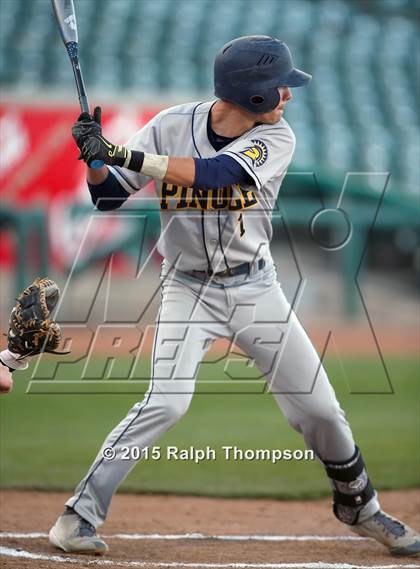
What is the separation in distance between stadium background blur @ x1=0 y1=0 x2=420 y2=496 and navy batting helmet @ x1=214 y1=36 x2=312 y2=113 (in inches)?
96.5

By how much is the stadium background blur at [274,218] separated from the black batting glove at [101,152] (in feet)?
8.25

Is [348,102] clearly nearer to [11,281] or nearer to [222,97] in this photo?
[11,281]

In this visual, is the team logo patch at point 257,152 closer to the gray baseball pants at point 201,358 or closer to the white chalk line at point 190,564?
the gray baseball pants at point 201,358

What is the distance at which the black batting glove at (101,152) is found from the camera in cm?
355

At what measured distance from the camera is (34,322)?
3.42m

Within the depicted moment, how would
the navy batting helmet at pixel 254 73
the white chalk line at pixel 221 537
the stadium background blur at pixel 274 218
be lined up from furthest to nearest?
the stadium background blur at pixel 274 218, the white chalk line at pixel 221 537, the navy batting helmet at pixel 254 73

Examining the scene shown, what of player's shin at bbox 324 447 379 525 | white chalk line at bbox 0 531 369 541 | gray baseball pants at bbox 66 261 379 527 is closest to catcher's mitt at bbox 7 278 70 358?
gray baseball pants at bbox 66 261 379 527

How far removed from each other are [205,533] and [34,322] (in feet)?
5.40

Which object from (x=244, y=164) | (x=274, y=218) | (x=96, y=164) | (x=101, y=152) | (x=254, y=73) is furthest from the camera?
(x=274, y=218)

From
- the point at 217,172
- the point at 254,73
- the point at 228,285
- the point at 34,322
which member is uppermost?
the point at 254,73

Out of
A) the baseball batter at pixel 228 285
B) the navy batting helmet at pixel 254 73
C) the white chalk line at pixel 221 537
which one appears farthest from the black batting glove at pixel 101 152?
the white chalk line at pixel 221 537

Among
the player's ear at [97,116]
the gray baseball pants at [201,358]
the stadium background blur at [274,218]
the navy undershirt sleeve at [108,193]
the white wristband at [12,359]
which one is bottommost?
the stadium background blur at [274,218]

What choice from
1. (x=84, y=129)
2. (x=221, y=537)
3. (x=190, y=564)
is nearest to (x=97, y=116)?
(x=84, y=129)

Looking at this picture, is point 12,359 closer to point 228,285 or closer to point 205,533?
point 228,285
